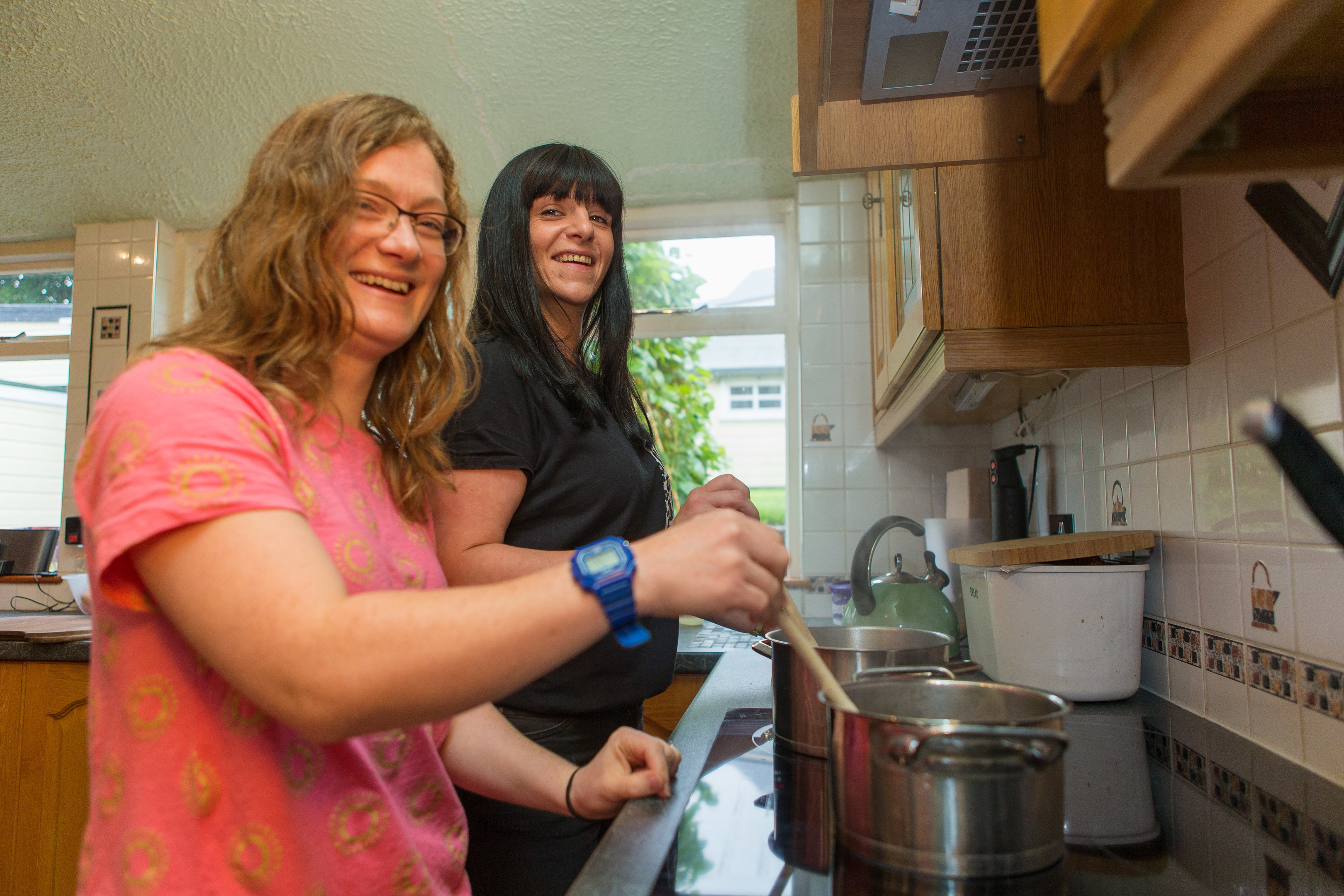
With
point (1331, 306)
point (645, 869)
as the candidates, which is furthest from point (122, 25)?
point (1331, 306)

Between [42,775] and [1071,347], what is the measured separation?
231 centimetres

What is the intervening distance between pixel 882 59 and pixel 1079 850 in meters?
0.71

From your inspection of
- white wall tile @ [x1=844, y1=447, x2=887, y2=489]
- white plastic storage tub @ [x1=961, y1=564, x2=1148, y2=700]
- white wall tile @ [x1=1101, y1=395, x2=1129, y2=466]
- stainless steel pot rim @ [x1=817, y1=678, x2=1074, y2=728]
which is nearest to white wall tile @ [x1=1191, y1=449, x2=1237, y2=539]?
white plastic storage tub @ [x1=961, y1=564, x2=1148, y2=700]

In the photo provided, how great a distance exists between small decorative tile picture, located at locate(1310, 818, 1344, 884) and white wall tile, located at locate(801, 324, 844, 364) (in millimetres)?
1986

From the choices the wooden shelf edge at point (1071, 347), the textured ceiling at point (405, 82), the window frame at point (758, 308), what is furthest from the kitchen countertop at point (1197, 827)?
the window frame at point (758, 308)

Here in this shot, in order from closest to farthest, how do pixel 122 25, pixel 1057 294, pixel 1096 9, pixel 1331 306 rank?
1. pixel 1096 9
2. pixel 1331 306
3. pixel 1057 294
4. pixel 122 25

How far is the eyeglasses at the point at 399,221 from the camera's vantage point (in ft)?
2.13

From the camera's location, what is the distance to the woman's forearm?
0.90 metres

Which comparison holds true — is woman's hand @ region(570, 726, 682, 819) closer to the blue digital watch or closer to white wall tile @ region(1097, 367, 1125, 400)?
the blue digital watch

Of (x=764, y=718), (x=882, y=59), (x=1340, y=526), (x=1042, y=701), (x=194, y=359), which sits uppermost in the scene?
(x=882, y=59)

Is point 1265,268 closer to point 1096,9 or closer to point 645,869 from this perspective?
point 1096,9

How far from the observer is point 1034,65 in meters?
0.87

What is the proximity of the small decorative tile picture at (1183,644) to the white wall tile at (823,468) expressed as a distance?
1443 millimetres

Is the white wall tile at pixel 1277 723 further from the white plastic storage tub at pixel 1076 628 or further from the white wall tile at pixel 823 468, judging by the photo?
the white wall tile at pixel 823 468
